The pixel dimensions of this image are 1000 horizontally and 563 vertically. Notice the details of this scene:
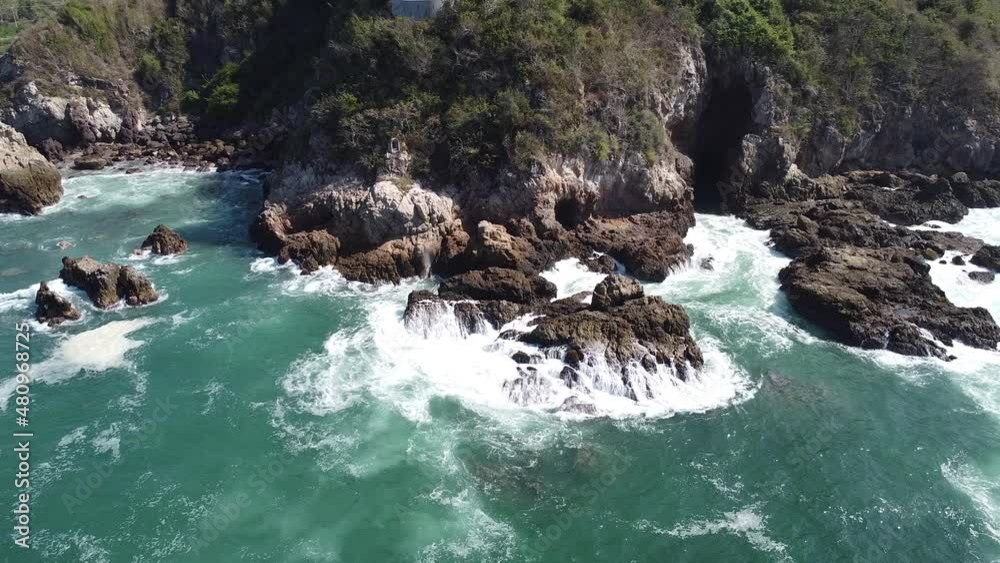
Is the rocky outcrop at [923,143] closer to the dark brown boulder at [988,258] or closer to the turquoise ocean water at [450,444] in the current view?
the dark brown boulder at [988,258]

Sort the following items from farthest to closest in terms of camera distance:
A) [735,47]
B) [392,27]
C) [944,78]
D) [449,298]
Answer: [944,78] < [735,47] < [392,27] < [449,298]

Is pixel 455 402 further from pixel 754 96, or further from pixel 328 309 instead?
pixel 754 96

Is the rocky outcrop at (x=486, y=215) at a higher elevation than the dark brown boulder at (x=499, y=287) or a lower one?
higher

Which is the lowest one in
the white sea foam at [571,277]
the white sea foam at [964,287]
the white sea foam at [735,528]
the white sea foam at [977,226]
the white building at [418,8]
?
the white sea foam at [735,528]

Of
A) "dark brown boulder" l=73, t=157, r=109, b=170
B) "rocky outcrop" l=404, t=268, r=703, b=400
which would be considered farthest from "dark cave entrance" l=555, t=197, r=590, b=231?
"dark brown boulder" l=73, t=157, r=109, b=170

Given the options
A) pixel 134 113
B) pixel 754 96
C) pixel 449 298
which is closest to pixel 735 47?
pixel 754 96

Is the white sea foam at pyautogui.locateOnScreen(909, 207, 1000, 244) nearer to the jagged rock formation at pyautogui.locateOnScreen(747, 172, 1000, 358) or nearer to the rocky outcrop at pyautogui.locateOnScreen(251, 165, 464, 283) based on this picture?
the jagged rock formation at pyautogui.locateOnScreen(747, 172, 1000, 358)

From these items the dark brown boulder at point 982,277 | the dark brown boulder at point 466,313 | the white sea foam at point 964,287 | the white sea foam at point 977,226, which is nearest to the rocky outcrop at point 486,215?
the dark brown boulder at point 466,313
